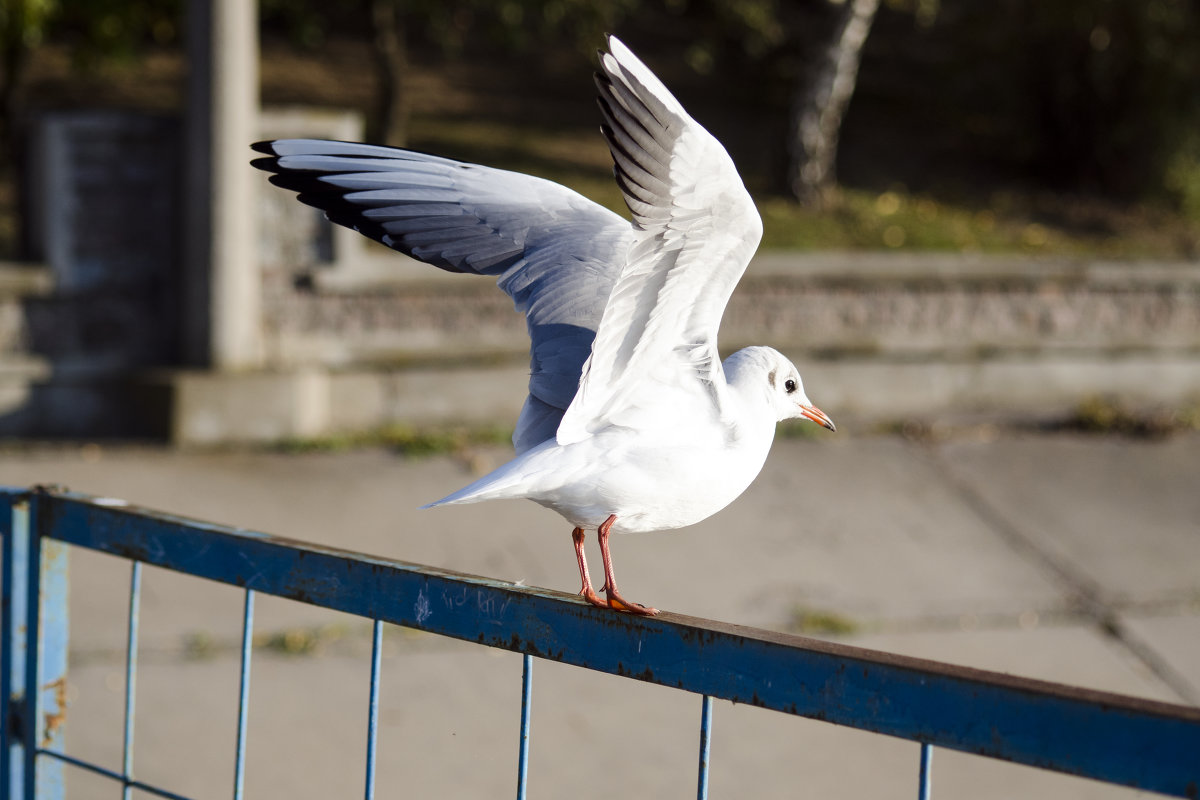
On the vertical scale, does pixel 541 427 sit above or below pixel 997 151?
below

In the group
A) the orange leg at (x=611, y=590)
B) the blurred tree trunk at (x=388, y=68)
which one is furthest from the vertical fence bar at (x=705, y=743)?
the blurred tree trunk at (x=388, y=68)

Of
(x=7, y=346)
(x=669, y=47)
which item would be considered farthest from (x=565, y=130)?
(x=7, y=346)

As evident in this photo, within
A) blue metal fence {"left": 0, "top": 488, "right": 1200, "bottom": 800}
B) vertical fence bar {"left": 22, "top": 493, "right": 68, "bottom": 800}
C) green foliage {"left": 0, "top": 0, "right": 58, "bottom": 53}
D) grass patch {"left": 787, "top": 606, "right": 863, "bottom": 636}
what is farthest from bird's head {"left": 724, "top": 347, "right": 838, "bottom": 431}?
green foliage {"left": 0, "top": 0, "right": 58, "bottom": 53}

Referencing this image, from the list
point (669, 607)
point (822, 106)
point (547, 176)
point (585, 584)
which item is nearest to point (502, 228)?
point (585, 584)

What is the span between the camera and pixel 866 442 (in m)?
7.07

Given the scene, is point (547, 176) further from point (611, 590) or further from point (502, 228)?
point (611, 590)

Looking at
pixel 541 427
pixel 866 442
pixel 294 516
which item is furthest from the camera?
pixel 866 442

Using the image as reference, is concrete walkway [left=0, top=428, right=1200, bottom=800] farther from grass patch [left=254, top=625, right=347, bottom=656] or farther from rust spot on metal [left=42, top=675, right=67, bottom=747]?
rust spot on metal [left=42, top=675, right=67, bottom=747]

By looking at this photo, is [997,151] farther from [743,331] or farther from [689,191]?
[689,191]

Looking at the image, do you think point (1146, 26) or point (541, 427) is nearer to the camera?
point (541, 427)

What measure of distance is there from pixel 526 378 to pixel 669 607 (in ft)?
6.67

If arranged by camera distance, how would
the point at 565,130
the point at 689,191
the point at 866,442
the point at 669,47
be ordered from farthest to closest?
the point at 669,47 → the point at 565,130 → the point at 866,442 → the point at 689,191

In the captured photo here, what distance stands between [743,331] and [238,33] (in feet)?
10.1

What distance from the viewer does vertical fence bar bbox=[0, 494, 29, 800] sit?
2.31 m
